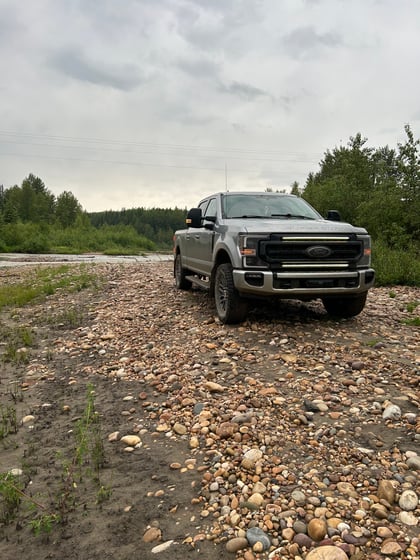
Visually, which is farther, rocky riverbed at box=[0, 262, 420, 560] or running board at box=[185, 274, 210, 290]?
running board at box=[185, 274, 210, 290]

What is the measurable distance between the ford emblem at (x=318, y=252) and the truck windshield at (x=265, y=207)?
3.93 feet

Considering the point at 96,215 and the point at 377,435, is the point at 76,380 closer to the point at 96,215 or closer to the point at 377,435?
the point at 377,435

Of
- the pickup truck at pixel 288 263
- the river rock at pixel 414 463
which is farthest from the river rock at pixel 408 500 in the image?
the pickup truck at pixel 288 263

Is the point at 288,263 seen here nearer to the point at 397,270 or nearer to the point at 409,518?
the point at 409,518

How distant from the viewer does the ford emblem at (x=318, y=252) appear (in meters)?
5.38

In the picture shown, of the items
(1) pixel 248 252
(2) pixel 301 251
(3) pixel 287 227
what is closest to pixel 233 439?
(1) pixel 248 252

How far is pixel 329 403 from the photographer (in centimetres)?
378

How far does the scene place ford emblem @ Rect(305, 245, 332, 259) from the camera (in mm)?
5383

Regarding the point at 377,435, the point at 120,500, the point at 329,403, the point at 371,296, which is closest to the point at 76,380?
the point at 120,500

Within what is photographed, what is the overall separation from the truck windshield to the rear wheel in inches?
102

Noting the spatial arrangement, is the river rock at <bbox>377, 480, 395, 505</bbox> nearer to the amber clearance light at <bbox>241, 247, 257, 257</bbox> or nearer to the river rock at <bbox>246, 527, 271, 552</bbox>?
the river rock at <bbox>246, 527, 271, 552</bbox>

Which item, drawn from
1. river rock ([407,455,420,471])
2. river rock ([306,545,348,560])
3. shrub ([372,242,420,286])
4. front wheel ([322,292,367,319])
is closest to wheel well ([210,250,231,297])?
front wheel ([322,292,367,319])

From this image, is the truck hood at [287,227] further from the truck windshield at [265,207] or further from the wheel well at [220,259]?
the truck windshield at [265,207]

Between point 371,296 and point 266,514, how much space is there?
7006 millimetres
